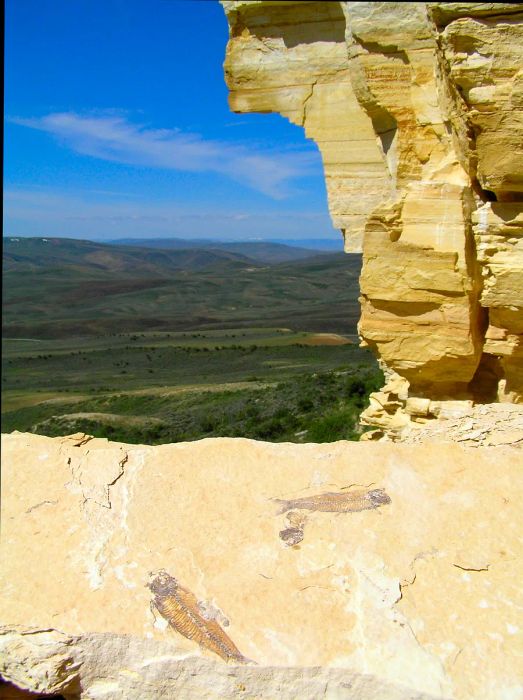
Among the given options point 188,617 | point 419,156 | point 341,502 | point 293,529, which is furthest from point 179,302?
point 188,617

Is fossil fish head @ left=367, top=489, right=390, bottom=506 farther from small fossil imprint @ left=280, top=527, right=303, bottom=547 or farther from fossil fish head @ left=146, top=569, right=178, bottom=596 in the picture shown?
fossil fish head @ left=146, top=569, right=178, bottom=596

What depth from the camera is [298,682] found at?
4570 mm

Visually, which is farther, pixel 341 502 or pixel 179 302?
pixel 179 302

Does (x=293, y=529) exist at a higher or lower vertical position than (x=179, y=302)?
higher

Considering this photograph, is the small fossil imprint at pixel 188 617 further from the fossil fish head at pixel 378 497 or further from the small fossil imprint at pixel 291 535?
the fossil fish head at pixel 378 497

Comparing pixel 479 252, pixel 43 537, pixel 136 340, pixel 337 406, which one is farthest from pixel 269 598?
pixel 136 340

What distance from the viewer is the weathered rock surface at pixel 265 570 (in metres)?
4.61

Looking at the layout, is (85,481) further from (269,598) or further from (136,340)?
(136,340)

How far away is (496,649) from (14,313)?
115927mm

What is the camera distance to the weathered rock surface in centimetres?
461

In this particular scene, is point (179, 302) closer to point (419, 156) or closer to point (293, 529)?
point (419, 156)

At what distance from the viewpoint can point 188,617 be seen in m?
4.90

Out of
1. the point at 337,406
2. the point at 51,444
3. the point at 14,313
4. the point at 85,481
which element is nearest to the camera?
the point at 85,481

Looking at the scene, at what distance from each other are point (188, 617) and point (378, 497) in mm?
1983
